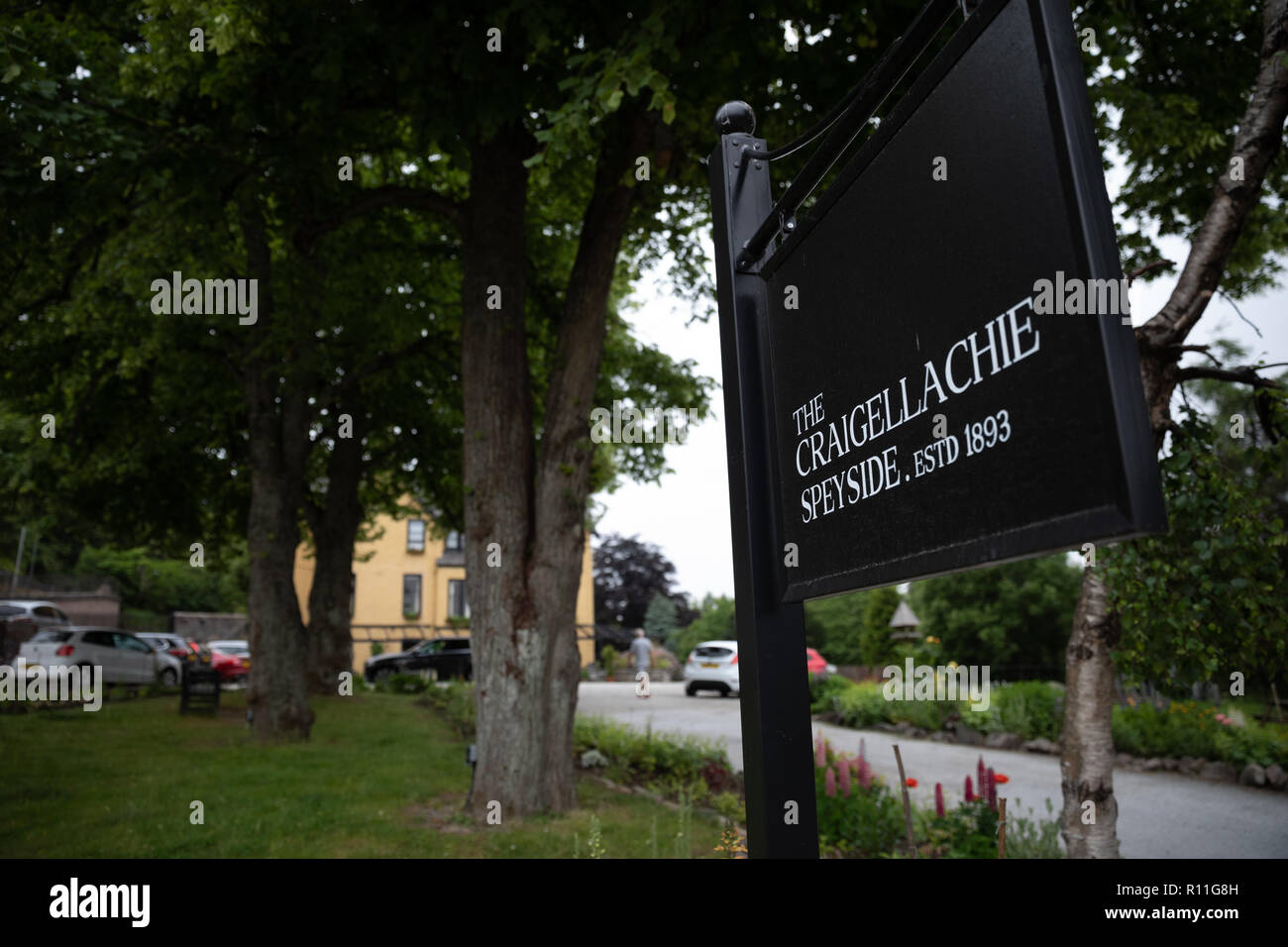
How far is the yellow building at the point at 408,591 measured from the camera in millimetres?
42656

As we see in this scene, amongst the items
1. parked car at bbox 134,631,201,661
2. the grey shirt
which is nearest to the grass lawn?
Result: parked car at bbox 134,631,201,661

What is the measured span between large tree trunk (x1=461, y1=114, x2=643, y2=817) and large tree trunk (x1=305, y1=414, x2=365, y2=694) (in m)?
10.5

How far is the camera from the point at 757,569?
249 cm

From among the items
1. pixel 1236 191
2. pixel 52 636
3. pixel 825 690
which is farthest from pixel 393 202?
pixel 52 636

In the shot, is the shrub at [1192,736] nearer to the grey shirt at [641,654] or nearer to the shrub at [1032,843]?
the shrub at [1032,843]

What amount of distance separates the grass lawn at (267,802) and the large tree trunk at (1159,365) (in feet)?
9.19

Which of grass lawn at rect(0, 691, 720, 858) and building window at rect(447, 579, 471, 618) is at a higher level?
building window at rect(447, 579, 471, 618)

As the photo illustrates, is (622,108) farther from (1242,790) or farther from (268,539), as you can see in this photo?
(1242,790)

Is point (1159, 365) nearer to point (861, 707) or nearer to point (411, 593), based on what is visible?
point (861, 707)

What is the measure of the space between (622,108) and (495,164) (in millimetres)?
1631

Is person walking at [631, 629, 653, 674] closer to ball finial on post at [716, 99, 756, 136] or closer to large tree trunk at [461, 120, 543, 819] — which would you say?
large tree trunk at [461, 120, 543, 819]

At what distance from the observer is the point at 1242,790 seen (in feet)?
39.1

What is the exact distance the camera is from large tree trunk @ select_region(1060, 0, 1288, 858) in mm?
5180
